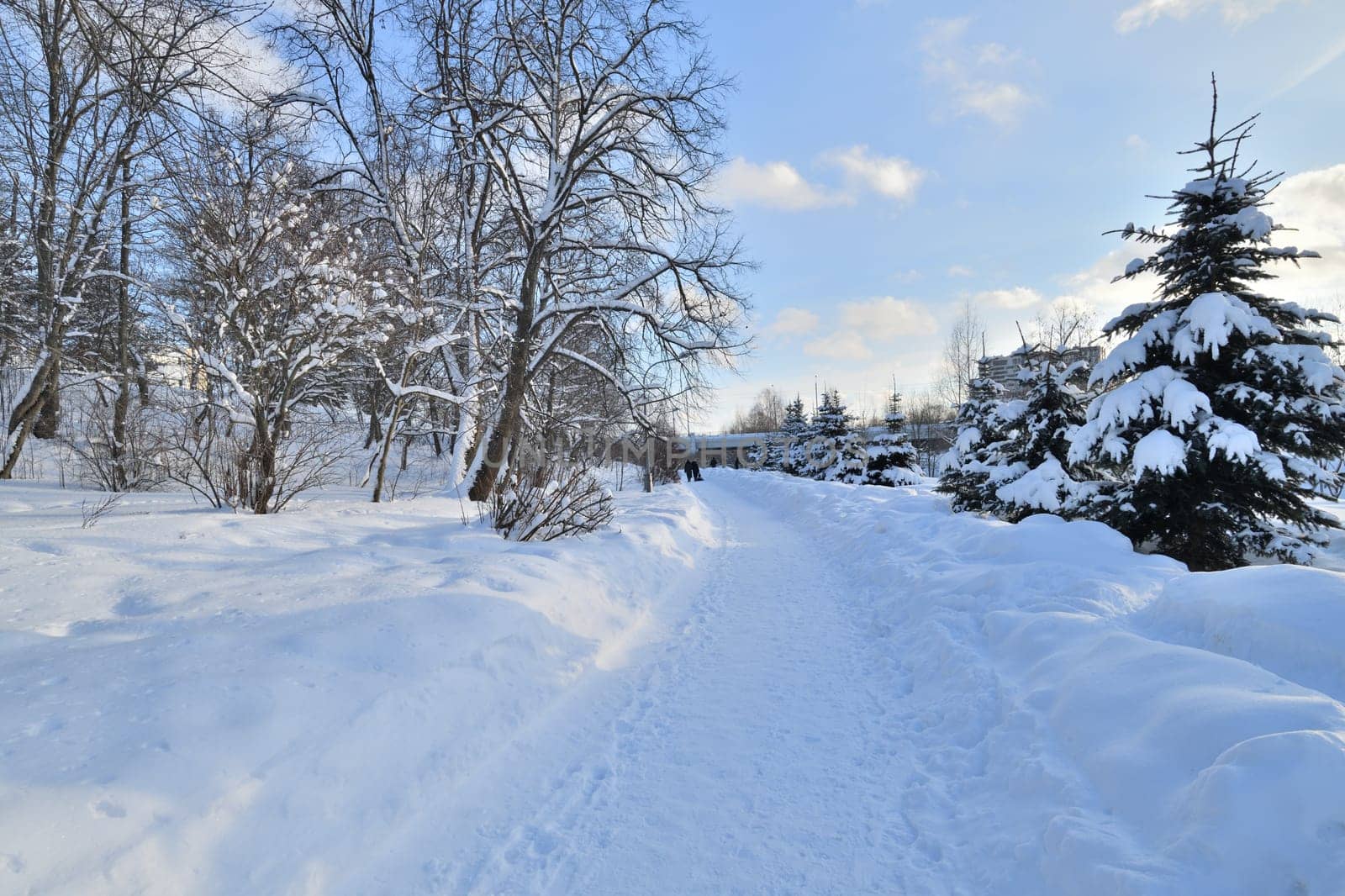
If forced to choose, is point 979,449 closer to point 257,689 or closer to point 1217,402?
point 1217,402

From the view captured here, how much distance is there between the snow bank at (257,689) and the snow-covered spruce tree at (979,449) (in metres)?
8.08

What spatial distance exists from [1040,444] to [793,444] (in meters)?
25.7

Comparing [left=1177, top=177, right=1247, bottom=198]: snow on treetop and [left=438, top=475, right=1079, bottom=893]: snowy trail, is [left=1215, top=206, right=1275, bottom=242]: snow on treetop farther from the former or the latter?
[left=438, top=475, right=1079, bottom=893]: snowy trail

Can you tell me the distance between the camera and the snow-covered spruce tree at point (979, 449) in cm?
1041

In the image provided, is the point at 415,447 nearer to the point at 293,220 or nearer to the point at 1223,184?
the point at 293,220

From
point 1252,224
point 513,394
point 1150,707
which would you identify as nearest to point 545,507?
point 513,394

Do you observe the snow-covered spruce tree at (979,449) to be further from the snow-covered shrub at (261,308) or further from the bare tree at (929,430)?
the bare tree at (929,430)

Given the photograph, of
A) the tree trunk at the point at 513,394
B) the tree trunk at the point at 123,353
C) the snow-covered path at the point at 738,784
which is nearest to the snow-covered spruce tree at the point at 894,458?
the tree trunk at the point at 513,394

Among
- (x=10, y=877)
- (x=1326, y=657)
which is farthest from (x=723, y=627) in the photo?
(x=10, y=877)

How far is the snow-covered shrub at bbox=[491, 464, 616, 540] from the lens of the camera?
7125mm

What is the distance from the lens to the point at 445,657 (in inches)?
141

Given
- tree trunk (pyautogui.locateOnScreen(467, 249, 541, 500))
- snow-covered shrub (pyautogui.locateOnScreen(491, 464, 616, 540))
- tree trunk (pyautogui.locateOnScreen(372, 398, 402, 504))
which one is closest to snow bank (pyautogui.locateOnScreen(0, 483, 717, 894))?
snow-covered shrub (pyautogui.locateOnScreen(491, 464, 616, 540))

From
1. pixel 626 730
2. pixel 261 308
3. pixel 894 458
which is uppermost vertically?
pixel 261 308

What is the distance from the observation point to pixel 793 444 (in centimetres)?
3547
